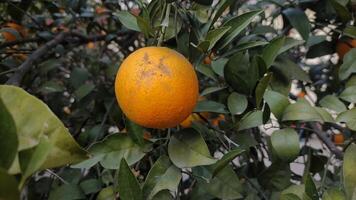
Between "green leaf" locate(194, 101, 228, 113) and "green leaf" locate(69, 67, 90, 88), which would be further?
"green leaf" locate(69, 67, 90, 88)

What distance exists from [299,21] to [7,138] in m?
0.64

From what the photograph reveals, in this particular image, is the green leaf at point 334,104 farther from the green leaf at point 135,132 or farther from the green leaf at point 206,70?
the green leaf at point 135,132

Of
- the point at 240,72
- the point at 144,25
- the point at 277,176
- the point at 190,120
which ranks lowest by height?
the point at 277,176

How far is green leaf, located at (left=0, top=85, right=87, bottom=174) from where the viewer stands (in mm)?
316

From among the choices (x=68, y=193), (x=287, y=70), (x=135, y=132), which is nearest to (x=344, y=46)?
(x=287, y=70)

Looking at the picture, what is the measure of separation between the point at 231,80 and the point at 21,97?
406 mm

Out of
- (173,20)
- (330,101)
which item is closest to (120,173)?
(173,20)

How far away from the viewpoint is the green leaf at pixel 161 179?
0.54m

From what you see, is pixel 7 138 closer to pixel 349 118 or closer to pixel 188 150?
pixel 188 150

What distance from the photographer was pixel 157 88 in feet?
1.63

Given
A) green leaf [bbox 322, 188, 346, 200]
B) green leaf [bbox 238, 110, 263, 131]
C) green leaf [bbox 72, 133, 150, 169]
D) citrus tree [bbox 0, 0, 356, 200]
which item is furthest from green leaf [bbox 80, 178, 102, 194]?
green leaf [bbox 322, 188, 346, 200]

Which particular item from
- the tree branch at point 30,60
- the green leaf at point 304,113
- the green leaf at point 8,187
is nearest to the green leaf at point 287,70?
the green leaf at point 304,113

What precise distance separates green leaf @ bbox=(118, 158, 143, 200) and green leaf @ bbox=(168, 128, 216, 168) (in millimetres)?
79

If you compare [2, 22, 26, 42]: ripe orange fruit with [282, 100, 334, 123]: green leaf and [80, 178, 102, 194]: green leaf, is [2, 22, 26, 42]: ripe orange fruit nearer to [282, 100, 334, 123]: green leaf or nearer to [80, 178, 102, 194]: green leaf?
[80, 178, 102, 194]: green leaf
